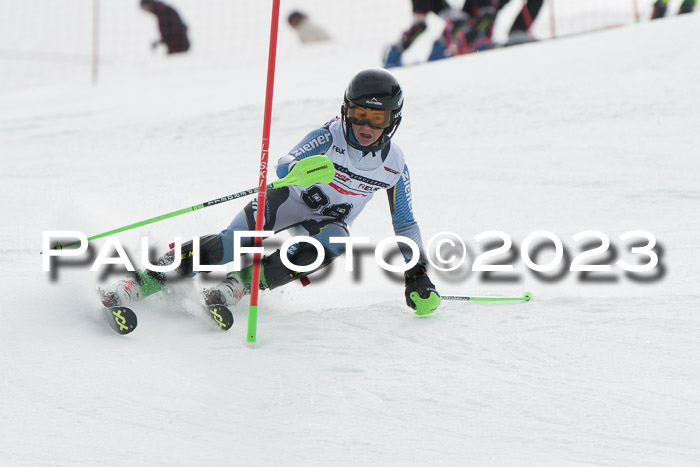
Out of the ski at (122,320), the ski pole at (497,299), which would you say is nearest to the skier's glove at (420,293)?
the ski pole at (497,299)

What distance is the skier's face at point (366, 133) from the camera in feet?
12.8

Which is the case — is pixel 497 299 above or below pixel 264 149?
below

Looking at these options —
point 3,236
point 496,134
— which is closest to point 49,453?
point 3,236

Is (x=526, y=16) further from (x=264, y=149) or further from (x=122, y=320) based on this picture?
(x=122, y=320)

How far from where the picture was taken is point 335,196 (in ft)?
13.8

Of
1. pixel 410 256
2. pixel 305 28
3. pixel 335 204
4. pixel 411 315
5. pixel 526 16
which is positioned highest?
pixel 526 16

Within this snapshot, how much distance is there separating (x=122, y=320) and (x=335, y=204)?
1324mm

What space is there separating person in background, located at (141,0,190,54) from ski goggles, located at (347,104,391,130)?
11182 mm

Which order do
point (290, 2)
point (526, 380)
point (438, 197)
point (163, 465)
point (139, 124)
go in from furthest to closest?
point (290, 2)
point (139, 124)
point (438, 197)
point (526, 380)
point (163, 465)

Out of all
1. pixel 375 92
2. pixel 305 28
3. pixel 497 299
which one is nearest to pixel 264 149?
pixel 375 92

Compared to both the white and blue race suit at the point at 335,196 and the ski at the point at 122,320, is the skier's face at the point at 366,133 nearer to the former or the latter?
the white and blue race suit at the point at 335,196

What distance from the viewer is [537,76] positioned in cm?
927

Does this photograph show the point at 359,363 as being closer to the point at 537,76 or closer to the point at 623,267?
the point at 623,267

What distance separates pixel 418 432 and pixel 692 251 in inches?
130
